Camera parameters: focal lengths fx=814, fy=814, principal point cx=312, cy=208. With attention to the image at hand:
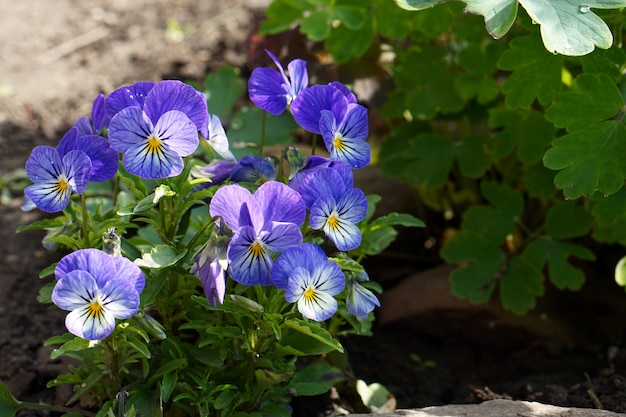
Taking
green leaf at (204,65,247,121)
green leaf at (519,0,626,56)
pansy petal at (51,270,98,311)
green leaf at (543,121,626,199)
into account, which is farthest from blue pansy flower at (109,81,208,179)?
green leaf at (204,65,247,121)

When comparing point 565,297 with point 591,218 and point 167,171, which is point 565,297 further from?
point 167,171

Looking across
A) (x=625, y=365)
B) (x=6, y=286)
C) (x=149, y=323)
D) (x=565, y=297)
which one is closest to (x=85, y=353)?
(x=149, y=323)

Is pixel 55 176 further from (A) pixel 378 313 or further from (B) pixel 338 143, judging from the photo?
(A) pixel 378 313

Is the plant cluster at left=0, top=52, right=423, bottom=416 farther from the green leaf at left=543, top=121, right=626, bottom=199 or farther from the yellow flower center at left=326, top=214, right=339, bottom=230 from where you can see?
the green leaf at left=543, top=121, right=626, bottom=199

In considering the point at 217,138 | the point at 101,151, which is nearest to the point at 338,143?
the point at 217,138

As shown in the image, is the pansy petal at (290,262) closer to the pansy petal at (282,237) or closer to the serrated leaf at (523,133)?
the pansy petal at (282,237)

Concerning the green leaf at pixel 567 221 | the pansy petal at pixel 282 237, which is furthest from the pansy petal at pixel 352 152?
the green leaf at pixel 567 221
